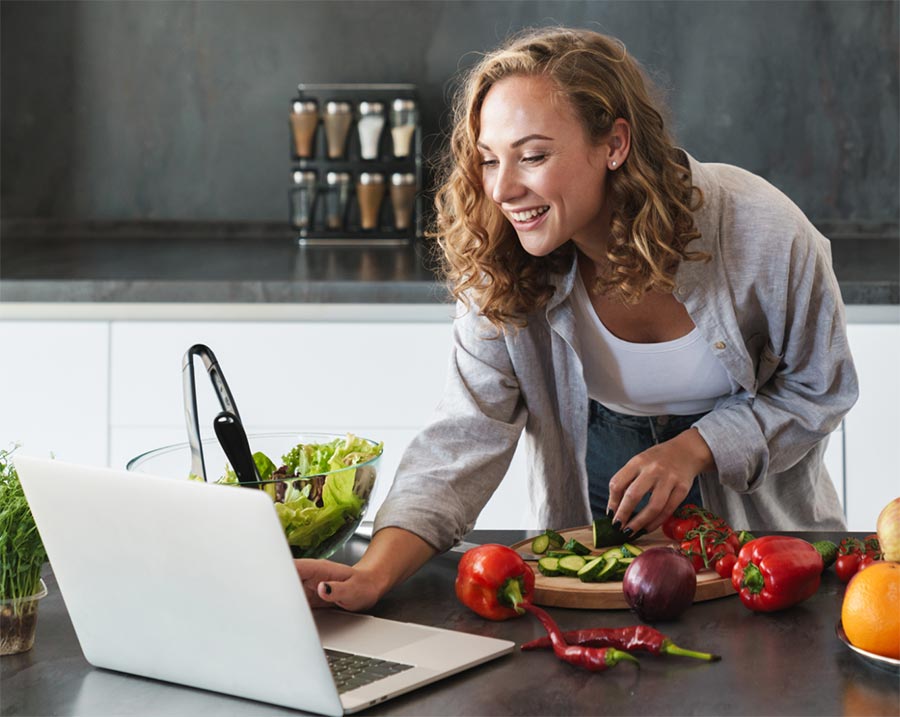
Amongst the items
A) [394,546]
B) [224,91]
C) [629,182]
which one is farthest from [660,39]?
[394,546]

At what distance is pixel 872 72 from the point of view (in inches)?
120

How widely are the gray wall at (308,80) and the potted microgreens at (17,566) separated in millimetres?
2299

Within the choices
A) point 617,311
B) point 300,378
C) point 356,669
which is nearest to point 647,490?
point 617,311

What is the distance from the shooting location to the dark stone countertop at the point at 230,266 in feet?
7.73

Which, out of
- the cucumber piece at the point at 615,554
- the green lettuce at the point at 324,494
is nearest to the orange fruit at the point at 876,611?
the cucumber piece at the point at 615,554

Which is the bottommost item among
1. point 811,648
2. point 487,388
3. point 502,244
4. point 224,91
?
point 811,648

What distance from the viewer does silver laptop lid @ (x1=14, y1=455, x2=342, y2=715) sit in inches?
33.9

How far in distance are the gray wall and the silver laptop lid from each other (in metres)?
2.33

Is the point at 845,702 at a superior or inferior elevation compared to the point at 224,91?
inferior

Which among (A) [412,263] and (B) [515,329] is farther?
(A) [412,263]

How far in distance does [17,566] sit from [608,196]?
2.78 ft

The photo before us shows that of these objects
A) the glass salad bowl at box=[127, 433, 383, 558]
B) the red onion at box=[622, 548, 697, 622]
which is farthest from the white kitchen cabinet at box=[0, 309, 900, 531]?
the red onion at box=[622, 548, 697, 622]

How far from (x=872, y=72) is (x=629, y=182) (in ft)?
6.18

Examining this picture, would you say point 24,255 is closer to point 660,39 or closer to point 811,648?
point 660,39
